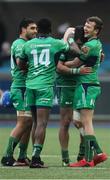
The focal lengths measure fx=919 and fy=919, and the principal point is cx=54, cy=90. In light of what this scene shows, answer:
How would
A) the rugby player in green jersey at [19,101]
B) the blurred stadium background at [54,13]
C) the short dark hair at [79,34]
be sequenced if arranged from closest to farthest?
the short dark hair at [79,34]
the rugby player in green jersey at [19,101]
the blurred stadium background at [54,13]

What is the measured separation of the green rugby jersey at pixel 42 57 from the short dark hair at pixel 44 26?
152mm

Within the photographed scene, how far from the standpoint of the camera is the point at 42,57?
1304 centimetres

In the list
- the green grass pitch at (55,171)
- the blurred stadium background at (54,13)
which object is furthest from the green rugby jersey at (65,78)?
the blurred stadium background at (54,13)

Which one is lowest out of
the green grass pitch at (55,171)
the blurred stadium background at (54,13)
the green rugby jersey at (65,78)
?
the green grass pitch at (55,171)

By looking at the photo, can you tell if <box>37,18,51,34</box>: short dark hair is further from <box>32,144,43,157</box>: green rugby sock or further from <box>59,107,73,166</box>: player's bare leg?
<box>32,144,43,157</box>: green rugby sock

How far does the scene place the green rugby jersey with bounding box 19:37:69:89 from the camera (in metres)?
13.0

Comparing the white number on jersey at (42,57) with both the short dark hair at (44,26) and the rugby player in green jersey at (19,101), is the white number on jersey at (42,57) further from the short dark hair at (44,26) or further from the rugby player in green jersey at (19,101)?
the rugby player in green jersey at (19,101)

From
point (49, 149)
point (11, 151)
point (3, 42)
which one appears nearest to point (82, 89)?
point (11, 151)

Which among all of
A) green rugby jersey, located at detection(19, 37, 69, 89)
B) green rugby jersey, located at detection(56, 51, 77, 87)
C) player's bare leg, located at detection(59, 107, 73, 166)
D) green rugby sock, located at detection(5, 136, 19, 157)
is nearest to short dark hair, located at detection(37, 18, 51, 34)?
green rugby jersey, located at detection(19, 37, 69, 89)

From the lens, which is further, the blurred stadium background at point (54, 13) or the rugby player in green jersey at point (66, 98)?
the blurred stadium background at point (54, 13)

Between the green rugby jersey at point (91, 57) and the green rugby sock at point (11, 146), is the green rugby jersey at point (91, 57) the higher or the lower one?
the higher one

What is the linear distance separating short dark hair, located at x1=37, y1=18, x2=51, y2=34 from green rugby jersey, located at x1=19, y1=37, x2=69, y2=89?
15 centimetres

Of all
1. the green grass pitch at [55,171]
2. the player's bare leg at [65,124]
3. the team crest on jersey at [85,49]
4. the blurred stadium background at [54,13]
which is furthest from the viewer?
the blurred stadium background at [54,13]

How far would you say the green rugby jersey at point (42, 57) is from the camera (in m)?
13.0
